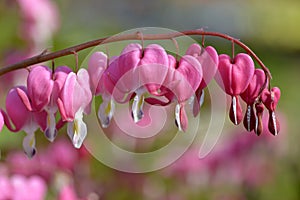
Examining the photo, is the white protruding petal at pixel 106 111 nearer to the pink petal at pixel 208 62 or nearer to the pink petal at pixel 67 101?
the pink petal at pixel 67 101

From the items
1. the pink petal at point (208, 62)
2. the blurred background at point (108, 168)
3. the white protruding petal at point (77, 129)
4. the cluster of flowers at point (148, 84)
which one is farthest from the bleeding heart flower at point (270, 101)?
the blurred background at point (108, 168)

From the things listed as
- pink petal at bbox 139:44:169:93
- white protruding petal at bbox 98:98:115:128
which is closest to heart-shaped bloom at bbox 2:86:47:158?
white protruding petal at bbox 98:98:115:128

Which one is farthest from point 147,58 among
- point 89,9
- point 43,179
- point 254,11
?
point 254,11

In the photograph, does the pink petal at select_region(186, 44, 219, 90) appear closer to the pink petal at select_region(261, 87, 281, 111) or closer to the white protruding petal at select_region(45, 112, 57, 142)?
the pink petal at select_region(261, 87, 281, 111)

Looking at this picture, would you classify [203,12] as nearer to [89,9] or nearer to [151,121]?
[89,9]

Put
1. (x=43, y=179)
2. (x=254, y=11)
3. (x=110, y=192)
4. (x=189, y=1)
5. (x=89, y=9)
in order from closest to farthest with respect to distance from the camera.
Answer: (x=43, y=179) < (x=110, y=192) < (x=89, y=9) < (x=254, y=11) < (x=189, y=1)

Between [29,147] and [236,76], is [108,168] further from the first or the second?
[236,76]
